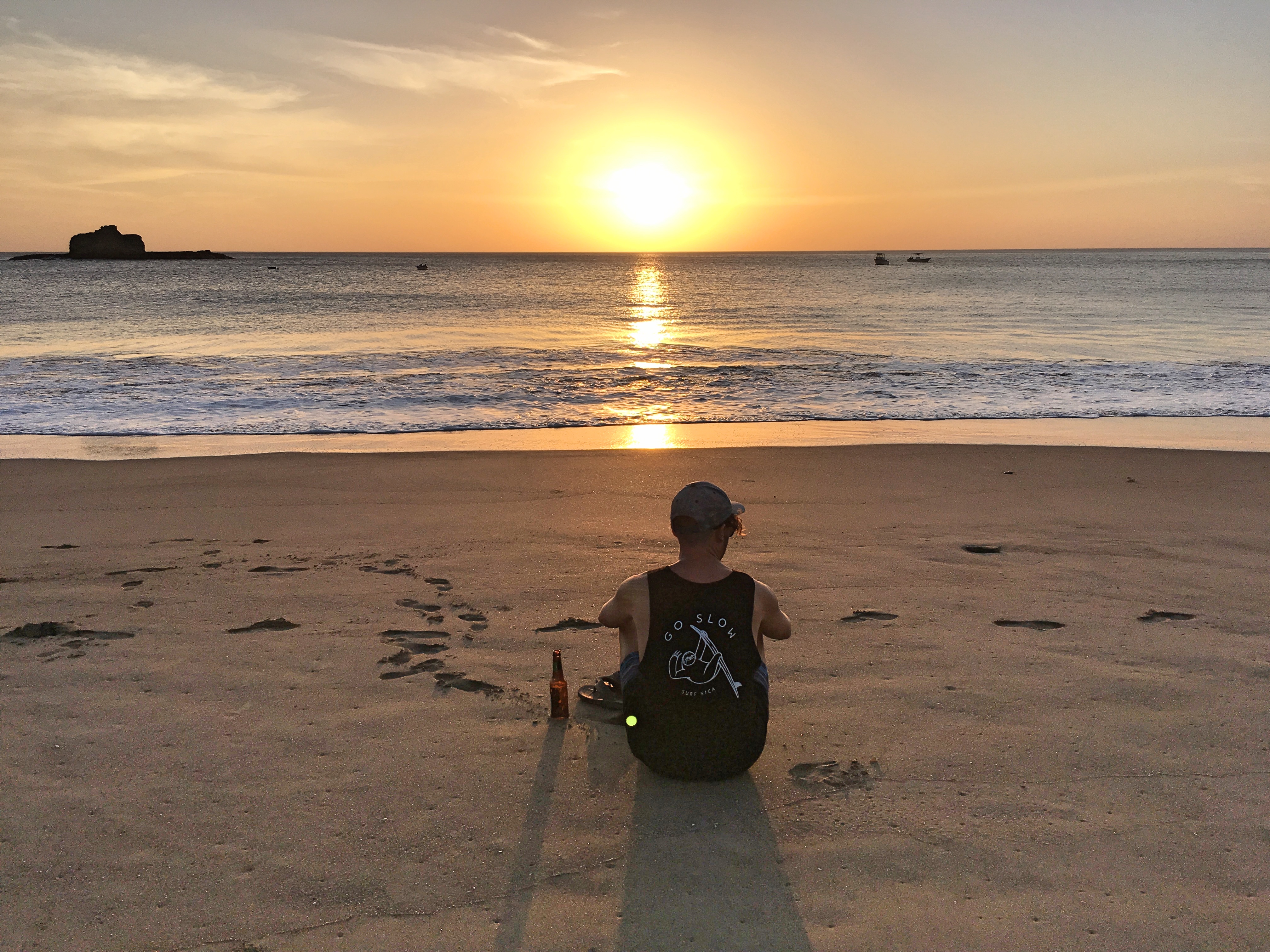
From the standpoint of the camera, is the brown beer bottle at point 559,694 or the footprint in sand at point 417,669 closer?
the brown beer bottle at point 559,694

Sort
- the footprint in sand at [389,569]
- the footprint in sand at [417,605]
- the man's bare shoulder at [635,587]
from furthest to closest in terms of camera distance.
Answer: the footprint in sand at [389,569] → the footprint in sand at [417,605] → the man's bare shoulder at [635,587]

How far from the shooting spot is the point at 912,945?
2754 millimetres

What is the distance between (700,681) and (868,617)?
226cm

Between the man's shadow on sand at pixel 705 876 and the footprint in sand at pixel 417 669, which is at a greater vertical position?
the footprint in sand at pixel 417 669

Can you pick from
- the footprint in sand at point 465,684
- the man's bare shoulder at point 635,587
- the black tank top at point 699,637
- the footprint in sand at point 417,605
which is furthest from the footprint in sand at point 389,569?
the black tank top at point 699,637

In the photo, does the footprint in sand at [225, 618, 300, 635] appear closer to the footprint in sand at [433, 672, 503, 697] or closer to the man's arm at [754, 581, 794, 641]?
the footprint in sand at [433, 672, 503, 697]

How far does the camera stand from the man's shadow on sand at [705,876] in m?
2.80

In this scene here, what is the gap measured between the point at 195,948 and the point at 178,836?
2.13ft

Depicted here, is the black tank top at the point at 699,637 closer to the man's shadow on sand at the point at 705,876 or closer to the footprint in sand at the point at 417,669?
the man's shadow on sand at the point at 705,876

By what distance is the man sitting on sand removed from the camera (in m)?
3.45

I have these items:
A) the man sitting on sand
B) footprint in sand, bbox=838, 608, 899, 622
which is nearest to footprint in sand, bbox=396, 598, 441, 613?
the man sitting on sand

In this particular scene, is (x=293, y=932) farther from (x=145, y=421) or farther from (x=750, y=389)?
(x=750, y=389)

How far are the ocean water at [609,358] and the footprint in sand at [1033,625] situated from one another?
9423 millimetres

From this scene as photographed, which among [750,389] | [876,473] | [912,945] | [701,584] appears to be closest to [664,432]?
[876,473]
